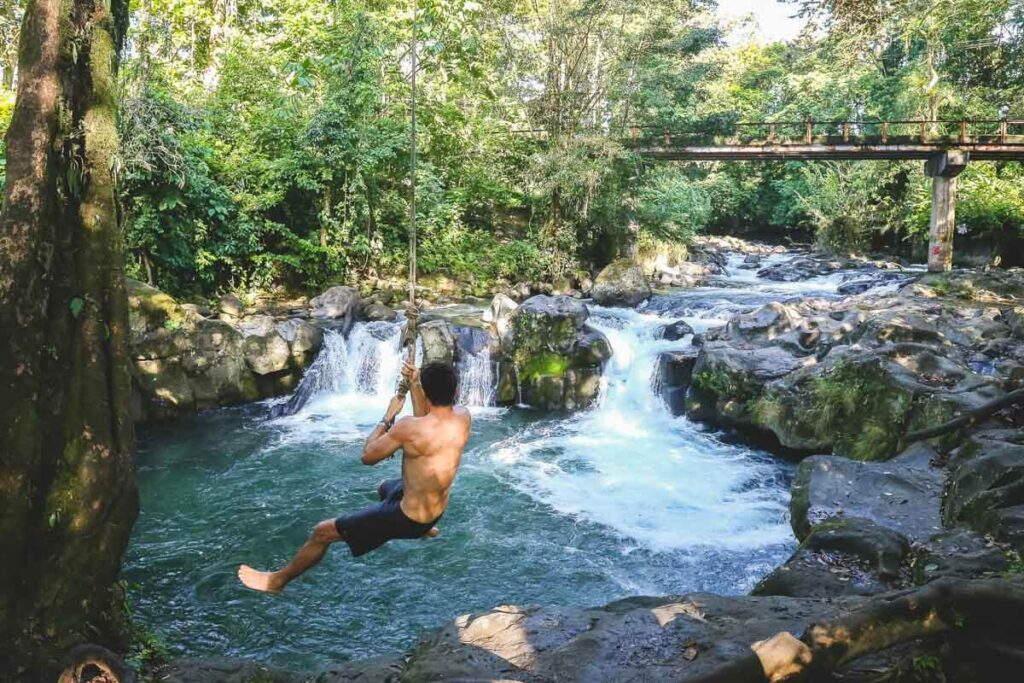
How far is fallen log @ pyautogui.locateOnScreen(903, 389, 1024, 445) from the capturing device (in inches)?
235

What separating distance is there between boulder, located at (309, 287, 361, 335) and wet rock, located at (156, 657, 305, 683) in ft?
34.4

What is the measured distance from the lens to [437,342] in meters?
12.6

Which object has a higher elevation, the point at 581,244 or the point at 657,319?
the point at 581,244

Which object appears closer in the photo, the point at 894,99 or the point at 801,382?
the point at 801,382

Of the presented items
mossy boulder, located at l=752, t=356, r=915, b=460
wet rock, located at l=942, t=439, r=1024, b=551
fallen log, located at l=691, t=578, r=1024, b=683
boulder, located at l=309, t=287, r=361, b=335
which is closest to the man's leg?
fallen log, located at l=691, t=578, r=1024, b=683

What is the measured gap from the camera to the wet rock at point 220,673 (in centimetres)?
366

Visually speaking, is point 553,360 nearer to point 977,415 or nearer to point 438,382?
point 977,415

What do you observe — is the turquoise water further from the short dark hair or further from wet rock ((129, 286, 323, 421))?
the short dark hair

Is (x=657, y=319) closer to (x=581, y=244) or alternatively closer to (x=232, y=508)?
(x=581, y=244)

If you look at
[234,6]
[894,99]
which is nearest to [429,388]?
[234,6]

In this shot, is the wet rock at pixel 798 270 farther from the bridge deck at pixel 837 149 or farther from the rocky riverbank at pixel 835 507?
the rocky riverbank at pixel 835 507

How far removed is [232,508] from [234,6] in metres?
19.0

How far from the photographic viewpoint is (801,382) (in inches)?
377

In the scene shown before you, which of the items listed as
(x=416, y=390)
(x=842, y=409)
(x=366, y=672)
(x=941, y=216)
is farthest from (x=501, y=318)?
(x=941, y=216)
